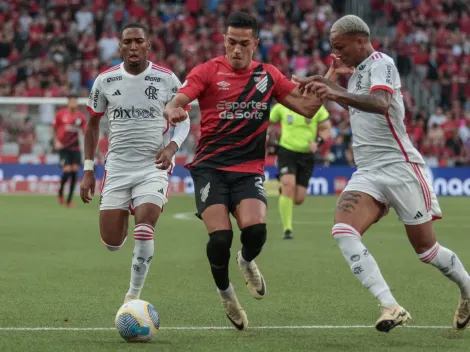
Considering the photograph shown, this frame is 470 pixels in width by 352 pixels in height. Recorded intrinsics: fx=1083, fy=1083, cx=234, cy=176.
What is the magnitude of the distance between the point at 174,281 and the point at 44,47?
2367cm

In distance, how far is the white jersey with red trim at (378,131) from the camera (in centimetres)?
802

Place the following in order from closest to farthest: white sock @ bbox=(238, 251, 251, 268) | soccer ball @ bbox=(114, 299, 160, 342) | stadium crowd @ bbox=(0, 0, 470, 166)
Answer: soccer ball @ bbox=(114, 299, 160, 342) → white sock @ bbox=(238, 251, 251, 268) → stadium crowd @ bbox=(0, 0, 470, 166)

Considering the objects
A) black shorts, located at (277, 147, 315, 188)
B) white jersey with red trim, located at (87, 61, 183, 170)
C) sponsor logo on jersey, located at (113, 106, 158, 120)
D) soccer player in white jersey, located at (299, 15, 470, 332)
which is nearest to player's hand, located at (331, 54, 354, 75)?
soccer player in white jersey, located at (299, 15, 470, 332)

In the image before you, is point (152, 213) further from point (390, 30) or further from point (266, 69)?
point (390, 30)

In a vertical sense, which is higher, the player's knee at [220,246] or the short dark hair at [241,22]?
the short dark hair at [241,22]

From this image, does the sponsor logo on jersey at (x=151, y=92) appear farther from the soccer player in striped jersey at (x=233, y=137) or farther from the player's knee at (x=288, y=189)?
the player's knee at (x=288, y=189)

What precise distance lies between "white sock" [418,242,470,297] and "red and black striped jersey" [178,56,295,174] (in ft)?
4.84

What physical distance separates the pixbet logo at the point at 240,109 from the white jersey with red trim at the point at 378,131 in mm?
745

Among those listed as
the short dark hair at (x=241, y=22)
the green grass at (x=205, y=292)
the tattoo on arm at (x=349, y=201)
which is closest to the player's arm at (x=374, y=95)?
the tattoo on arm at (x=349, y=201)

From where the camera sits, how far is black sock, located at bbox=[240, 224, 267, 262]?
821cm

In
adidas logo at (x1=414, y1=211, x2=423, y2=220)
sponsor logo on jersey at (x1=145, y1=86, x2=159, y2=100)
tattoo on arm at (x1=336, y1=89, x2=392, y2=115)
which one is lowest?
adidas logo at (x1=414, y1=211, x2=423, y2=220)

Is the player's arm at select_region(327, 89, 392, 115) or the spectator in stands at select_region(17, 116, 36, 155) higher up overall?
the player's arm at select_region(327, 89, 392, 115)

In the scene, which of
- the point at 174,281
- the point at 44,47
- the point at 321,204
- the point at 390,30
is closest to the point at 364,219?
the point at 174,281

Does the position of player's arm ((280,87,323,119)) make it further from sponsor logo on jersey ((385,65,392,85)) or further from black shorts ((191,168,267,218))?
sponsor logo on jersey ((385,65,392,85))
